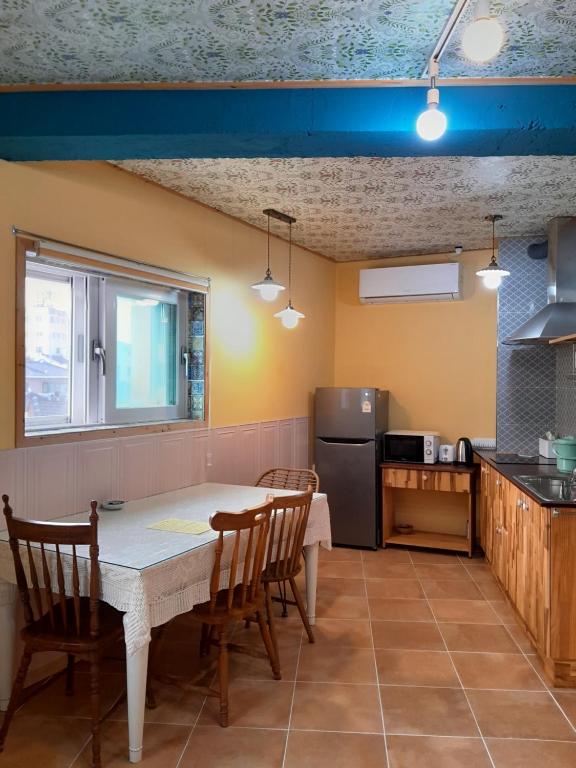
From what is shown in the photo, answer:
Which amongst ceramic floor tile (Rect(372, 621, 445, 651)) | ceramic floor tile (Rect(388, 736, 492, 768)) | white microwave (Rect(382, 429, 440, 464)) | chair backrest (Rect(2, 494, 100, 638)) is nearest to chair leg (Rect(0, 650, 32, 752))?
chair backrest (Rect(2, 494, 100, 638))

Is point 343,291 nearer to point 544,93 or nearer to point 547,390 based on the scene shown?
point 547,390

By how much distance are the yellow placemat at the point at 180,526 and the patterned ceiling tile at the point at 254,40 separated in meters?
1.83

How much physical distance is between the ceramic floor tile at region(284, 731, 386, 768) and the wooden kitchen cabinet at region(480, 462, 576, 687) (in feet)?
3.46

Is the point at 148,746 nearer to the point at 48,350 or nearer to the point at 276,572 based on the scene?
the point at 276,572

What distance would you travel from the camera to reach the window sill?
2.79 m

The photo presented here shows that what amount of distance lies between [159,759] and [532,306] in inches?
160

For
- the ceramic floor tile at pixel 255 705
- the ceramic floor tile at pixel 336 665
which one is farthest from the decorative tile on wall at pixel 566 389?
the ceramic floor tile at pixel 255 705

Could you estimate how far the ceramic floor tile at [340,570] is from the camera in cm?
440

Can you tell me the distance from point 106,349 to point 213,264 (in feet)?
3.51

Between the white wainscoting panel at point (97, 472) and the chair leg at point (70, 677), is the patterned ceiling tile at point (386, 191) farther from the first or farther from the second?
the chair leg at point (70, 677)

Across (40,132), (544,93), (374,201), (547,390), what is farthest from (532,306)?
(40,132)

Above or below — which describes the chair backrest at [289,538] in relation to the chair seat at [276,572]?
above

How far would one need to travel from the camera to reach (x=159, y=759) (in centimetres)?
225

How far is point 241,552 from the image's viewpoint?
9.13 ft
